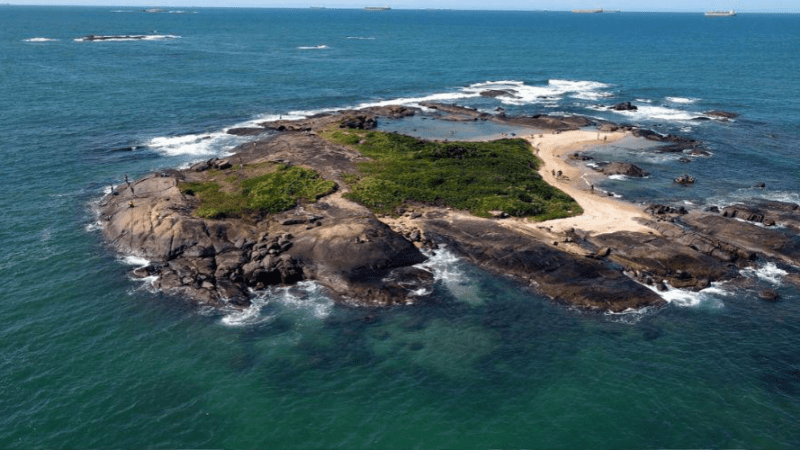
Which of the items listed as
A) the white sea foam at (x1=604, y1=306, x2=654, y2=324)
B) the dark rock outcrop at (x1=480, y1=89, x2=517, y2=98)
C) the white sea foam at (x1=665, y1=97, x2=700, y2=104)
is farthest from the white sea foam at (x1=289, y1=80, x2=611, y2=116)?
the white sea foam at (x1=604, y1=306, x2=654, y2=324)

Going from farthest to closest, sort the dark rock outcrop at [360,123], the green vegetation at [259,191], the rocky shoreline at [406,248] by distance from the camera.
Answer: the dark rock outcrop at [360,123] < the green vegetation at [259,191] < the rocky shoreline at [406,248]

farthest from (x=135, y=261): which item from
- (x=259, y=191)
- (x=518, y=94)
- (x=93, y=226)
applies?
(x=518, y=94)

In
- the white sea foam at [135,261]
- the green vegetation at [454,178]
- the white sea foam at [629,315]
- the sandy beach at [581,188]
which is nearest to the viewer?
the white sea foam at [629,315]

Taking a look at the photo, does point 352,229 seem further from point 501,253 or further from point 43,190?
point 43,190

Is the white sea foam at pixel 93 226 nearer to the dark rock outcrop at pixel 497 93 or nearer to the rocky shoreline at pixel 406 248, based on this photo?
the rocky shoreline at pixel 406 248

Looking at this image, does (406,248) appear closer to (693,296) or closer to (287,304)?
(287,304)

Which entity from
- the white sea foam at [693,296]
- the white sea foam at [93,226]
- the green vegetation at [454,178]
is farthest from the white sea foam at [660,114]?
the white sea foam at [93,226]

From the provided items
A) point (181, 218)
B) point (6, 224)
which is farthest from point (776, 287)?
point (6, 224)
